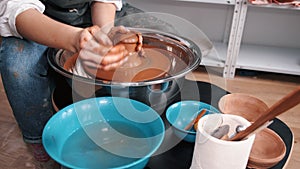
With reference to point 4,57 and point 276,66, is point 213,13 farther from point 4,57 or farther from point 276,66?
point 4,57

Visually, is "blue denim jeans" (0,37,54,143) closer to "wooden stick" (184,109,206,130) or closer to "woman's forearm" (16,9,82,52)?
"woman's forearm" (16,9,82,52)

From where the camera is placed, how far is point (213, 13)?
5.73 feet

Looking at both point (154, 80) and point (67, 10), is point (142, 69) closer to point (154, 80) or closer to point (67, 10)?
point (154, 80)

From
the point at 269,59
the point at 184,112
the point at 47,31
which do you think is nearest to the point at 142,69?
the point at 184,112

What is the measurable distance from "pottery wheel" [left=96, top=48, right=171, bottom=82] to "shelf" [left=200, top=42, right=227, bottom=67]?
0.69 m

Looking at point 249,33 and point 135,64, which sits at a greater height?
point 135,64

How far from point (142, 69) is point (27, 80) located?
348 millimetres

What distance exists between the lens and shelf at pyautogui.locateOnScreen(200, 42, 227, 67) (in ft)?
5.19

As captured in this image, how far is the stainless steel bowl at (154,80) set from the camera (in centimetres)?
71

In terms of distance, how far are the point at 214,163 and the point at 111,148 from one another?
22cm

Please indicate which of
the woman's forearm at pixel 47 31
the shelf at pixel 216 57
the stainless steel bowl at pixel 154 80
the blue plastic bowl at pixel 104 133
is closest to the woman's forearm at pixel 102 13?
the stainless steel bowl at pixel 154 80

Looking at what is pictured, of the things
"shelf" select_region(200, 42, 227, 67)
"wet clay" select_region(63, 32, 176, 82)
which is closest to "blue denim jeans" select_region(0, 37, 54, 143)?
"wet clay" select_region(63, 32, 176, 82)

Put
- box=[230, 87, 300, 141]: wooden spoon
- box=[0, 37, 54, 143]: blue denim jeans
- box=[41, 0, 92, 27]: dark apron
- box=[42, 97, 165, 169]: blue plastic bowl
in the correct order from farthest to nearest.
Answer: box=[41, 0, 92, 27]: dark apron < box=[0, 37, 54, 143]: blue denim jeans < box=[42, 97, 165, 169]: blue plastic bowl < box=[230, 87, 300, 141]: wooden spoon

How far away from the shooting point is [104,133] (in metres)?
0.71
